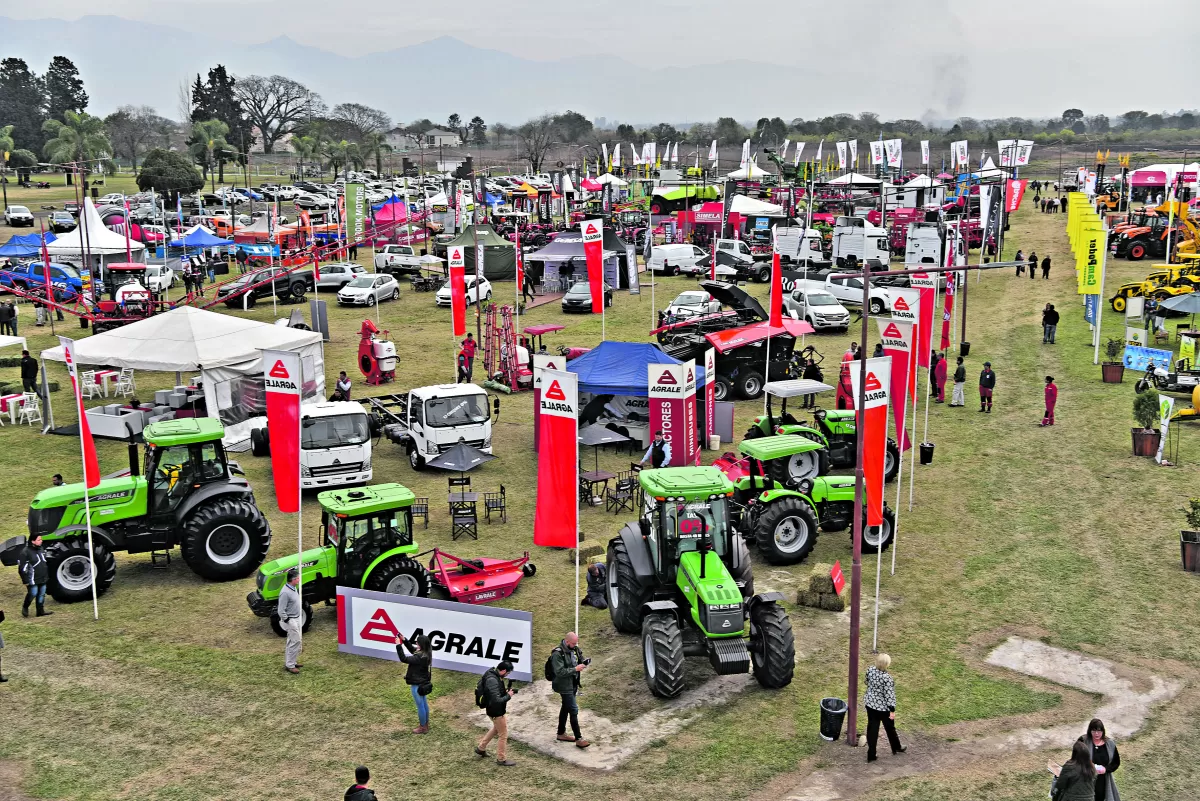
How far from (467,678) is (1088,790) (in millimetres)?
7069

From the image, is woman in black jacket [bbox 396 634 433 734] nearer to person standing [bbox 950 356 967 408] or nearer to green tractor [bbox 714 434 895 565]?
green tractor [bbox 714 434 895 565]

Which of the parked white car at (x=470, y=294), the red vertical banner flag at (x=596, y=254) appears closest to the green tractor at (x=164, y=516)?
the red vertical banner flag at (x=596, y=254)

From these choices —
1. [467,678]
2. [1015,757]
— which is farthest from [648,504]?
[1015,757]

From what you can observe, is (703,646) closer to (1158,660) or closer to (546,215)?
(1158,660)

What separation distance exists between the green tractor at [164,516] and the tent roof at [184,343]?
24.7ft

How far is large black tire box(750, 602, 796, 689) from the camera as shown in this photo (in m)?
12.6

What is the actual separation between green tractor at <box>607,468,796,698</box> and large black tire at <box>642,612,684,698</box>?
0.01 metres

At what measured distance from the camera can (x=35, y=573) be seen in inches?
590

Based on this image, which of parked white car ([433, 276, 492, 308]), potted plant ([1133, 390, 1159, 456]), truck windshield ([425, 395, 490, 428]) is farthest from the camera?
parked white car ([433, 276, 492, 308])

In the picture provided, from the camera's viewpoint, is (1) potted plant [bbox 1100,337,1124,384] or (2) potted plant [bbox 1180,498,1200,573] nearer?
(2) potted plant [bbox 1180,498,1200,573]

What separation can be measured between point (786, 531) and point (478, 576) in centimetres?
483

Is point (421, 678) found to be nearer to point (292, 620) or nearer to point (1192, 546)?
point (292, 620)

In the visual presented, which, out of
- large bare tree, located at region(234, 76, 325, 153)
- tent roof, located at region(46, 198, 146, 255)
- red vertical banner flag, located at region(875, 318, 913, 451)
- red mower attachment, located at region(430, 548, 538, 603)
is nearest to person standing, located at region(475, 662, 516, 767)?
red mower attachment, located at region(430, 548, 538, 603)

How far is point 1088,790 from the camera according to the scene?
9.75 m
